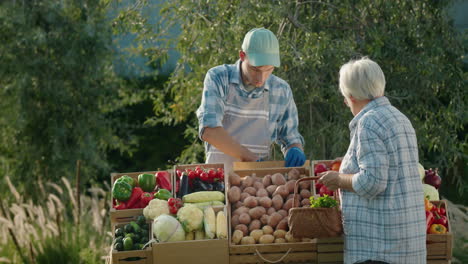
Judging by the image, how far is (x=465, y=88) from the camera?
21.0 feet

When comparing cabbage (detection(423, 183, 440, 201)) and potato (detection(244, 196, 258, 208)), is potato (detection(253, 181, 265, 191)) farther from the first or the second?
cabbage (detection(423, 183, 440, 201))

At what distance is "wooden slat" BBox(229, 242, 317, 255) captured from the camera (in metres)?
3.51

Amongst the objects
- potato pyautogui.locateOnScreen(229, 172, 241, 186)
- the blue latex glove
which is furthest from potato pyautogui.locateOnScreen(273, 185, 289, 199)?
the blue latex glove

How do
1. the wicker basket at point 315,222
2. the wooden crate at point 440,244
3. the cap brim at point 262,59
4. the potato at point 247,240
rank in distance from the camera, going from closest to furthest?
the wicker basket at point 315,222 < the wooden crate at point 440,244 < the potato at point 247,240 < the cap brim at point 262,59

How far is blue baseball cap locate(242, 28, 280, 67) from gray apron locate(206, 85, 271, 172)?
377 mm

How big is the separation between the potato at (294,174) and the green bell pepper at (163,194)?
686mm

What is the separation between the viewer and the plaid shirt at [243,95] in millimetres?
4293

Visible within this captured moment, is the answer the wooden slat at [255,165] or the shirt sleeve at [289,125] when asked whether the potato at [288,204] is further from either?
the shirt sleeve at [289,125]

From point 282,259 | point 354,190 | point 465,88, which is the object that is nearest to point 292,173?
point 282,259

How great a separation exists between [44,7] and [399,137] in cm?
616

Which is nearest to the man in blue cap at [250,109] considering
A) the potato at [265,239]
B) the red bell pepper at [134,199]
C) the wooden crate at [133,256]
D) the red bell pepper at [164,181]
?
the red bell pepper at [164,181]

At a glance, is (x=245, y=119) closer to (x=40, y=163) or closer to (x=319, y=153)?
(x=319, y=153)

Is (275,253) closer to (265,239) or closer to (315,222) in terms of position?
(265,239)

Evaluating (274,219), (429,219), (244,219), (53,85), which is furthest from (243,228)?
(53,85)
